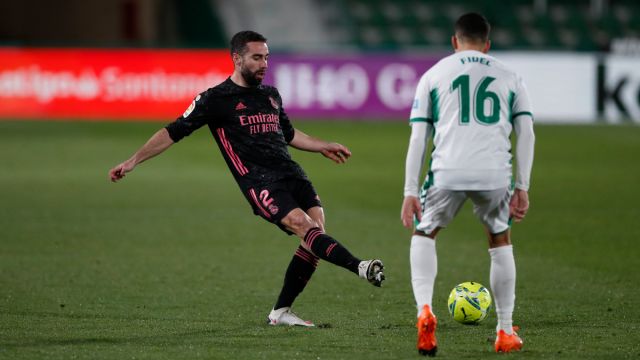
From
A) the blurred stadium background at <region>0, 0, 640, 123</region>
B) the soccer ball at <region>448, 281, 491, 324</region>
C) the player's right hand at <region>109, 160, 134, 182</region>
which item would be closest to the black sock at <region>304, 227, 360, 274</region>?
the soccer ball at <region>448, 281, 491, 324</region>

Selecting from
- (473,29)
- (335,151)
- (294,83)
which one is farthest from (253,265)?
(294,83)

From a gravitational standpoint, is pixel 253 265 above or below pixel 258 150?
below

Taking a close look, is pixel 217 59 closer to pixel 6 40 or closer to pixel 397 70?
pixel 397 70

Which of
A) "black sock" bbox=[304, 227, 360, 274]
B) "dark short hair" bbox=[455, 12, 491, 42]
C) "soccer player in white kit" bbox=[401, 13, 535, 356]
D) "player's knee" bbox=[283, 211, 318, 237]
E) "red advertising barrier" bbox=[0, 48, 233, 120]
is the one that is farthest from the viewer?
"red advertising barrier" bbox=[0, 48, 233, 120]

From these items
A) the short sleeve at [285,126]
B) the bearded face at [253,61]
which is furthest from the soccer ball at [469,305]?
the bearded face at [253,61]

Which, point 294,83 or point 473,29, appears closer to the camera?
point 473,29

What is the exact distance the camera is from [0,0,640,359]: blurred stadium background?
7.03 meters

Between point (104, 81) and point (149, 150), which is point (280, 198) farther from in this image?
point (104, 81)

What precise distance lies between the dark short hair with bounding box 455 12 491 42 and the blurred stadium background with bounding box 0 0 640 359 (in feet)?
5.95

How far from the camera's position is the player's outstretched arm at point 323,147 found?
746 cm

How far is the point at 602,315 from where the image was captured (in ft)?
24.7

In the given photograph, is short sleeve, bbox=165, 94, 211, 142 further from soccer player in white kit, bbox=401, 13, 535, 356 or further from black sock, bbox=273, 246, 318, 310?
soccer player in white kit, bbox=401, 13, 535, 356

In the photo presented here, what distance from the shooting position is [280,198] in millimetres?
7078

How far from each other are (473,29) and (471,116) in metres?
0.51
